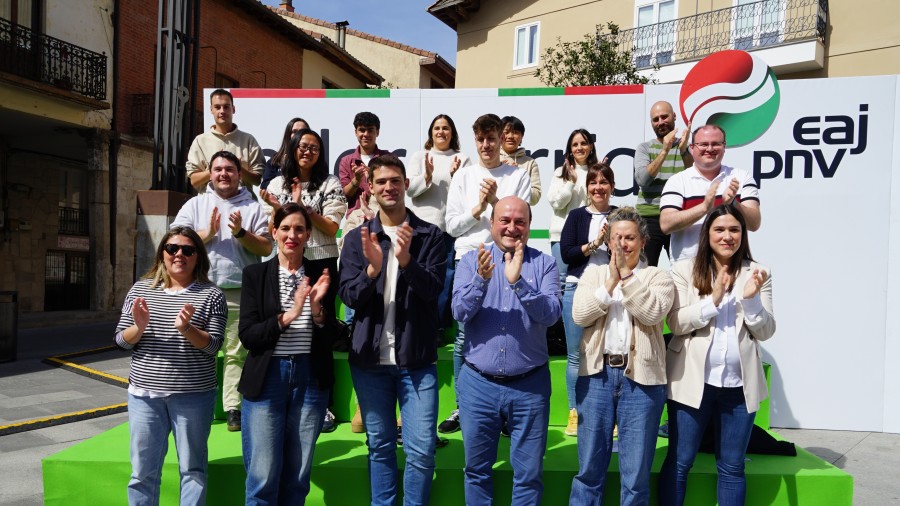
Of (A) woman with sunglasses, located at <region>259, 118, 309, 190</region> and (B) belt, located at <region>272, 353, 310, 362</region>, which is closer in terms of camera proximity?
(B) belt, located at <region>272, 353, 310, 362</region>

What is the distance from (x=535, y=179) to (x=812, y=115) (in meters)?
2.72

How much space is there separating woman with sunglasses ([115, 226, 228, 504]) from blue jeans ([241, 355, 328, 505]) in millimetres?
237

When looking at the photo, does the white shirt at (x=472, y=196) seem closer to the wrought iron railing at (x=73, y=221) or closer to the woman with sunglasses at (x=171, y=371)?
the woman with sunglasses at (x=171, y=371)

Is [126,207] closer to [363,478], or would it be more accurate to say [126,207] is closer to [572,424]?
A: [363,478]

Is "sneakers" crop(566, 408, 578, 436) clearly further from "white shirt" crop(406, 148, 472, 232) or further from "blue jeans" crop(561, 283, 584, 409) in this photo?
"white shirt" crop(406, 148, 472, 232)

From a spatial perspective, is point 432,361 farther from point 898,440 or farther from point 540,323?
point 898,440

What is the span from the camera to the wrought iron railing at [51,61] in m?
11.8

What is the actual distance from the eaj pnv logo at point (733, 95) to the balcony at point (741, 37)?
7081mm

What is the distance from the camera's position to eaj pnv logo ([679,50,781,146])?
5.38m

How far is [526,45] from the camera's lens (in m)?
16.5

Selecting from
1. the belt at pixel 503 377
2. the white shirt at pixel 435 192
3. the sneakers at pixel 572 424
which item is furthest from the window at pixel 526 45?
the belt at pixel 503 377

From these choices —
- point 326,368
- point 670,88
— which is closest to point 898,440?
point 670,88

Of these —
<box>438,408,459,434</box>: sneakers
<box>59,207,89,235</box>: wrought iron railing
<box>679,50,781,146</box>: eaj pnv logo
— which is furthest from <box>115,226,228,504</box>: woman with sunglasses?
<box>59,207,89,235</box>: wrought iron railing

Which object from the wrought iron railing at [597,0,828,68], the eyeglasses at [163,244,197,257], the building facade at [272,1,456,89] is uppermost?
the building facade at [272,1,456,89]
